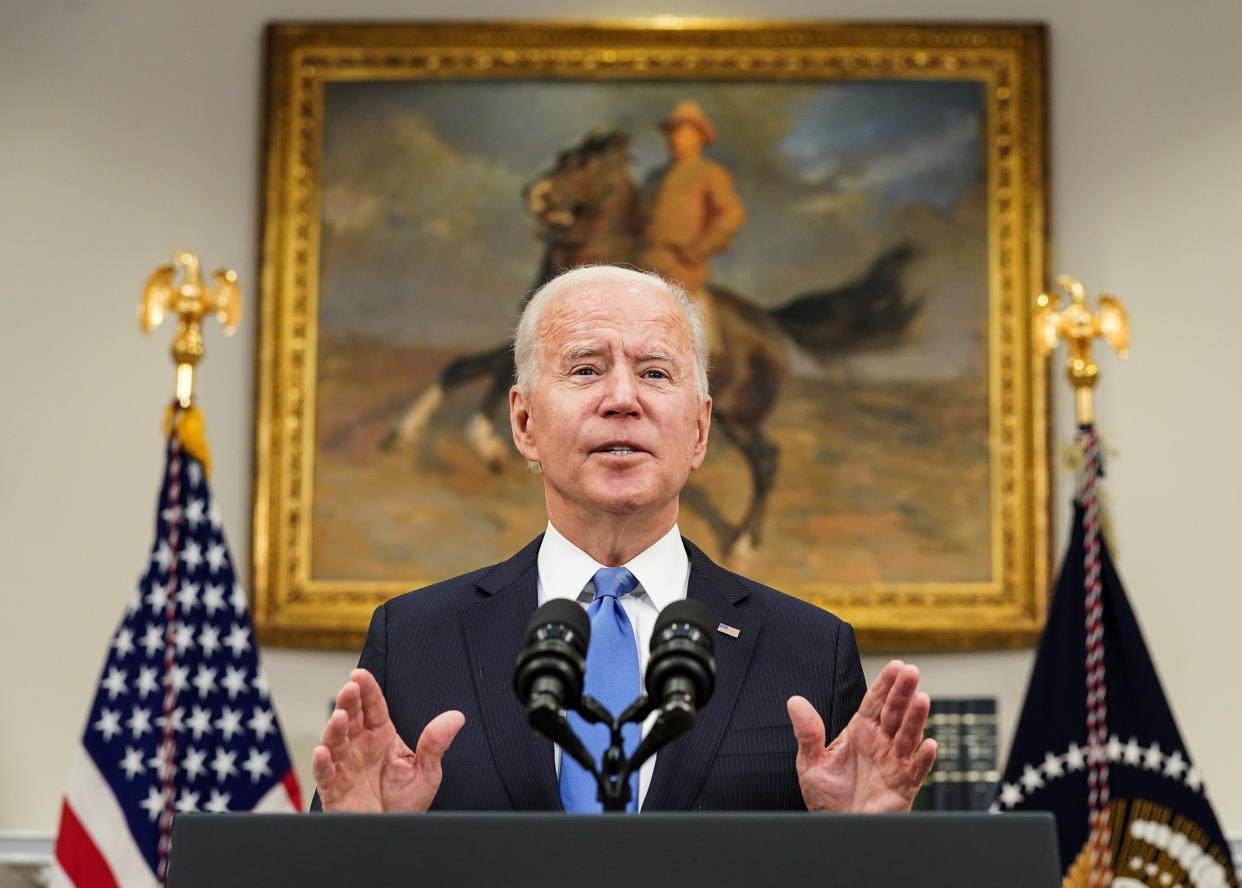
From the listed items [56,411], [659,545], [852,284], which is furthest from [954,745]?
[56,411]

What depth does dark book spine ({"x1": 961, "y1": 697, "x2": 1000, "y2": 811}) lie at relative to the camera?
5766 millimetres

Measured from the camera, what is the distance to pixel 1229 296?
6395 millimetres

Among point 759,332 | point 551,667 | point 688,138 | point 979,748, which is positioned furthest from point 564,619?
point 688,138

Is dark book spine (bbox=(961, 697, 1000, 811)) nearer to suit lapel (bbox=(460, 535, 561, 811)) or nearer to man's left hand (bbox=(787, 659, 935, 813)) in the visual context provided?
suit lapel (bbox=(460, 535, 561, 811))

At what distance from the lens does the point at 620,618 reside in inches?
101

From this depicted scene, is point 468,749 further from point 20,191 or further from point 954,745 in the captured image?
point 20,191

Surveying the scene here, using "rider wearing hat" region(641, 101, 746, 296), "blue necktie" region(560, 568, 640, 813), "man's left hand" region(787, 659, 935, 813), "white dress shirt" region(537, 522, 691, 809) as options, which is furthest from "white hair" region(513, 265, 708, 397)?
"rider wearing hat" region(641, 101, 746, 296)

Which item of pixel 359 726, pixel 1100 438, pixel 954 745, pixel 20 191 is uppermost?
pixel 20 191

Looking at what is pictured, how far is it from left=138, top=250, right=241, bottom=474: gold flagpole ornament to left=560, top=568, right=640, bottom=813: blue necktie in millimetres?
3365

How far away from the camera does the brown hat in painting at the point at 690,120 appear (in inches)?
259

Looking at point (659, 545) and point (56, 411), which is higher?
point (56, 411)

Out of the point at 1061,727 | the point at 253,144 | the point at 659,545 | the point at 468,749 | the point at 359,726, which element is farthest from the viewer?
the point at 253,144

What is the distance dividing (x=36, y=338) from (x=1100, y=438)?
4366 mm

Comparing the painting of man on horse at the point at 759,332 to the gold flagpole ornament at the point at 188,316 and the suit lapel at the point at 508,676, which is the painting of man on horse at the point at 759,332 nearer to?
the gold flagpole ornament at the point at 188,316
